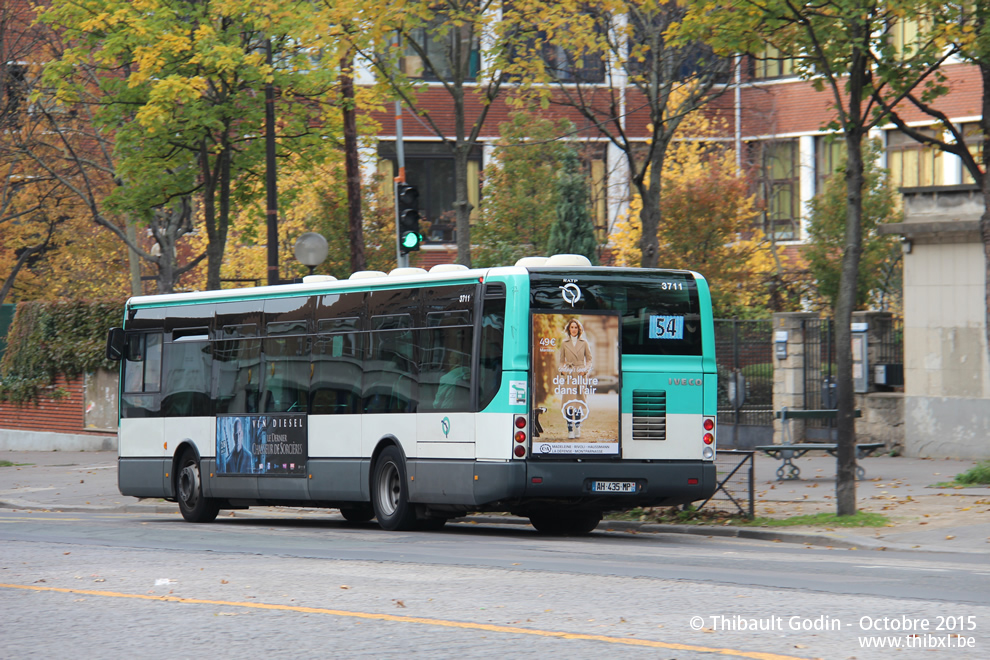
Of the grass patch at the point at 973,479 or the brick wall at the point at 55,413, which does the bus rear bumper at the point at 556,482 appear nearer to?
the grass patch at the point at 973,479

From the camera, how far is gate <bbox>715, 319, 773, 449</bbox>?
28.2m

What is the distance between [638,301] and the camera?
15.8 metres

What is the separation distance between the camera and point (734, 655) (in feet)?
24.9

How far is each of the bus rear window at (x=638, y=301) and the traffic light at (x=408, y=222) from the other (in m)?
5.94

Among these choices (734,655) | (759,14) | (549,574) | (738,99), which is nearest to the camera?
(734,655)

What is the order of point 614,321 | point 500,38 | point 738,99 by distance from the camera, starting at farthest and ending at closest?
point 738,99 → point 500,38 → point 614,321

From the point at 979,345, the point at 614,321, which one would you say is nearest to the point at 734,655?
the point at 614,321

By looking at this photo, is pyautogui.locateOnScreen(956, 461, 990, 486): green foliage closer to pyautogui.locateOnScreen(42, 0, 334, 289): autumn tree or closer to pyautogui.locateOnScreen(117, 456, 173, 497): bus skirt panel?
pyautogui.locateOnScreen(117, 456, 173, 497): bus skirt panel

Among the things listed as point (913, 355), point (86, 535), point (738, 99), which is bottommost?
point (86, 535)

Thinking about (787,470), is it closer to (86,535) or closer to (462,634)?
(86,535)

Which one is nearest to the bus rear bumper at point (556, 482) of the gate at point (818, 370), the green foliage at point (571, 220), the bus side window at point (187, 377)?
the bus side window at point (187, 377)

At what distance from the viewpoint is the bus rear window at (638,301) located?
15.4 m

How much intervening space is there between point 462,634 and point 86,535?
905cm

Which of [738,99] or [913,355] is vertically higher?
[738,99]
